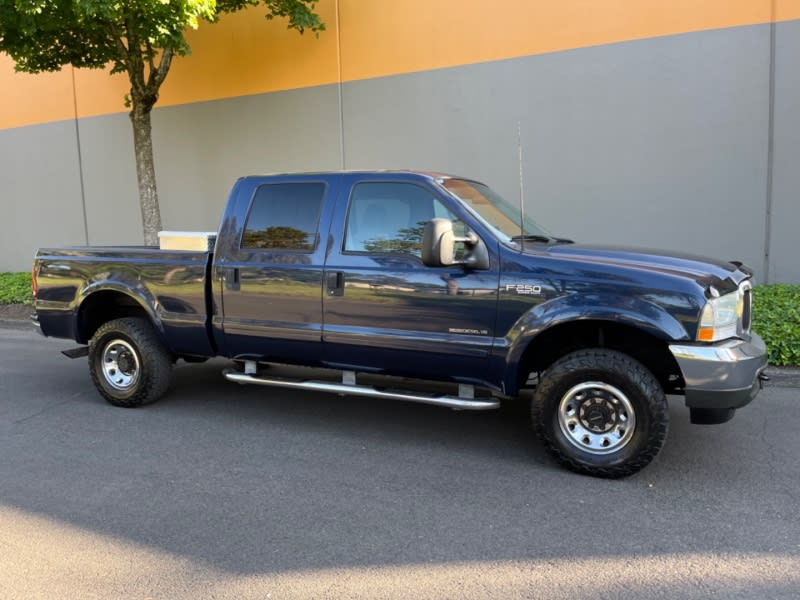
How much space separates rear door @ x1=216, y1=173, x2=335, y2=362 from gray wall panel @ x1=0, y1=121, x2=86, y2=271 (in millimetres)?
11130

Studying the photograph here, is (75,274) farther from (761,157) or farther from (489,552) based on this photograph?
(761,157)

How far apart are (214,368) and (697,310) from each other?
5.44 meters

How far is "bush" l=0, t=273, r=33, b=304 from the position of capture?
1209 centimetres

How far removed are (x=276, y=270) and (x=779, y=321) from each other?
5.27 metres

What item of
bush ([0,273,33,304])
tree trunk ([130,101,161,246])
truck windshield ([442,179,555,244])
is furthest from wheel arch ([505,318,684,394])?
bush ([0,273,33,304])

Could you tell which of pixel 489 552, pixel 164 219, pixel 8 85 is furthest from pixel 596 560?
pixel 8 85

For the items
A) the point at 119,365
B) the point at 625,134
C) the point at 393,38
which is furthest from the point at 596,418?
the point at 393,38

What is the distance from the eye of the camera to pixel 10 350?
8.98 metres

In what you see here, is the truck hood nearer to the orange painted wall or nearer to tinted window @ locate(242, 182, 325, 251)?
tinted window @ locate(242, 182, 325, 251)

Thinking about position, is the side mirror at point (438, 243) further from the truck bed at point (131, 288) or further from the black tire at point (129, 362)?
the black tire at point (129, 362)

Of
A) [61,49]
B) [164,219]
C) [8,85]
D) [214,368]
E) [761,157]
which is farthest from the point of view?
[8,85]

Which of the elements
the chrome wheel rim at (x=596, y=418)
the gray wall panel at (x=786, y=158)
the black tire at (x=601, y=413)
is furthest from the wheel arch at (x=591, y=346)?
the gray wall panel at (x=786, y=158)

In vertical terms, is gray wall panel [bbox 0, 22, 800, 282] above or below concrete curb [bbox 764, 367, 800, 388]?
above

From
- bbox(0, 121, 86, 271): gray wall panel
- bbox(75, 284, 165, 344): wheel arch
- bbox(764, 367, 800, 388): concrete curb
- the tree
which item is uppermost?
the tree
